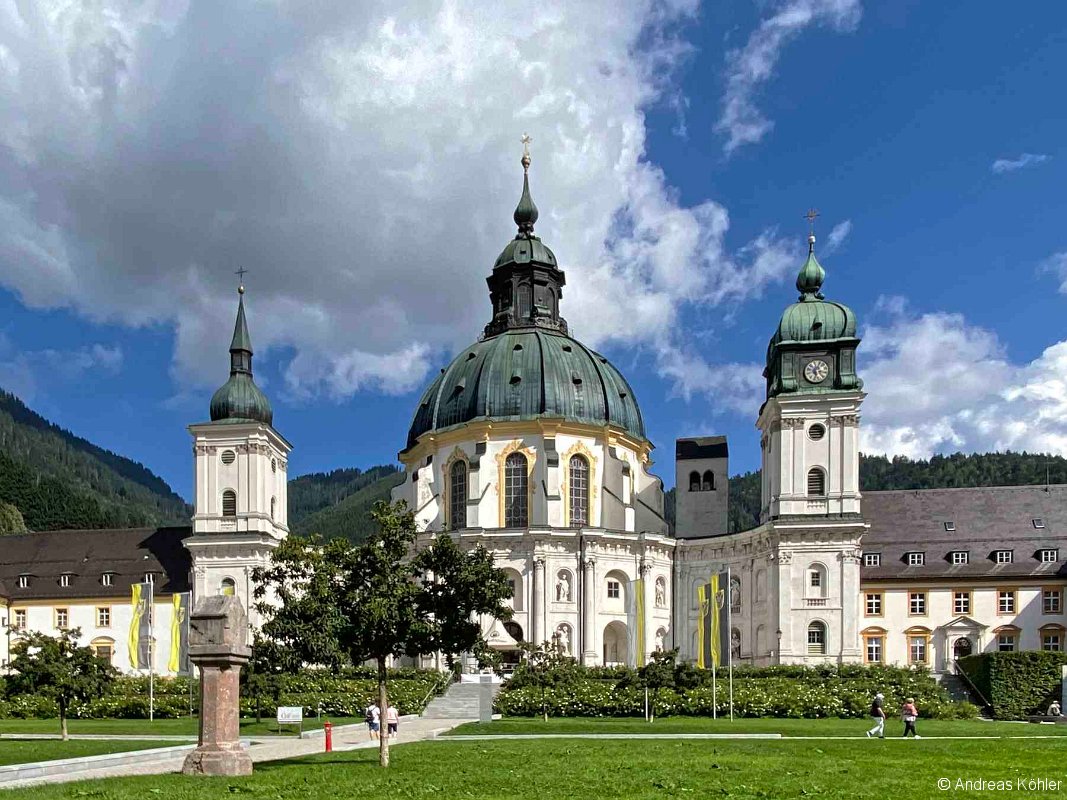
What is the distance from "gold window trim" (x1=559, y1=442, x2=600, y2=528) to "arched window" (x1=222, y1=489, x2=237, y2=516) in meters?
24.2

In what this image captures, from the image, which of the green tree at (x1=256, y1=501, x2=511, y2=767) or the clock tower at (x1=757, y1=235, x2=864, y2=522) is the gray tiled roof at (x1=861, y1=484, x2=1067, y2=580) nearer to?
the clock tower at (x1=757, y1=235, x2=864, y2=522)

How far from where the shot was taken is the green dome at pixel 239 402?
82250 mm

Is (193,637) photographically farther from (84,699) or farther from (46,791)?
(84,699)

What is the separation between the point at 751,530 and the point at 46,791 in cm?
6012

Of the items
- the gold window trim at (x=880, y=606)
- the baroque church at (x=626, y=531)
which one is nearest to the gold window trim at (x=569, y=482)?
the baroque church at (x=626, y=531)

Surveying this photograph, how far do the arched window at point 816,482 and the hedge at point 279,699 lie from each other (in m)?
27.9

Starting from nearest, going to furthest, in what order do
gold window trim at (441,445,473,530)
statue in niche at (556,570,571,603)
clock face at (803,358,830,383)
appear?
clock face at (803,358,830,383), statue in niche at (556,570,571,603), gold window trim at (441,445,473,530)

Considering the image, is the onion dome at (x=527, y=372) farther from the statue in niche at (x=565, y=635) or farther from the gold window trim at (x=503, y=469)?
the statue in niche at (x=565, y=635)

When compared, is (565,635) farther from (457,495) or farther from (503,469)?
(457,495)

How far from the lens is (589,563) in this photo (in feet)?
250

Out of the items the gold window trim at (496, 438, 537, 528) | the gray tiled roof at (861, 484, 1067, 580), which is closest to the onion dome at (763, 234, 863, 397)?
the gray tiled roof at (861, 484, 1067, 580)

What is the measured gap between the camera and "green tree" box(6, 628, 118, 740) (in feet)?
134

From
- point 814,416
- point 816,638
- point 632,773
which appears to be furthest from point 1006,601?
point 632,773

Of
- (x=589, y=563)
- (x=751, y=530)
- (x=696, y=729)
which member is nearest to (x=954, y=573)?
(x=751, y=530)
